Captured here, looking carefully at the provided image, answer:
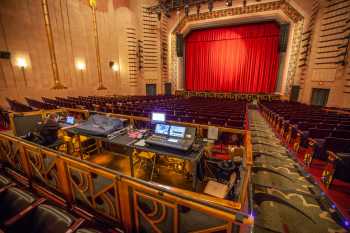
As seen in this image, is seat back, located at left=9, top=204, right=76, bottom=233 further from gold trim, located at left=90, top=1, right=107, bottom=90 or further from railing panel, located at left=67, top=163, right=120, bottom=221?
gold trim, located at left=90, top=1, right=107, bottom=90

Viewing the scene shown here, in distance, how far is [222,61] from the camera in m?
15.2

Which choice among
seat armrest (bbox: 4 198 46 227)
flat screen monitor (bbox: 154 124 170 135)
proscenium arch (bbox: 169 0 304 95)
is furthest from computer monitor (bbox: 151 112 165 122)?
proscenium arch (bbox: 169 0 304 95)

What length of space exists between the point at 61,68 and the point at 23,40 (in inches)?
82.9

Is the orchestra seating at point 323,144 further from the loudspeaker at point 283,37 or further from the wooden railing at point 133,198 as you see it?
the loudspeaker at point 283,37

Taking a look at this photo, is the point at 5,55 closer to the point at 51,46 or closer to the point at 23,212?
the point at 51,46

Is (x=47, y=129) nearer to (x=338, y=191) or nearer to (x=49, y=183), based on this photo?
(x=49, y=183)

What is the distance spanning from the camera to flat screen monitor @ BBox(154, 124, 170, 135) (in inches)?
108

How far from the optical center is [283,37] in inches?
469

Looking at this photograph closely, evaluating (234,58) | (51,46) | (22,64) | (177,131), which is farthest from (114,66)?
(177,131)

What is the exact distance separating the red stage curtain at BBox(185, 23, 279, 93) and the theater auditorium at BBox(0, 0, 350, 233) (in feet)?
0.33

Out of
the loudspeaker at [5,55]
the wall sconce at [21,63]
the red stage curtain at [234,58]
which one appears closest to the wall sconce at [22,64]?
the wall sconce at [21,63]

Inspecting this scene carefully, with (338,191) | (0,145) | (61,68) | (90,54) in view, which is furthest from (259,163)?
(90,54)

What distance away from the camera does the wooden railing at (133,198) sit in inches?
47.0

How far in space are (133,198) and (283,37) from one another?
15.3 metres
